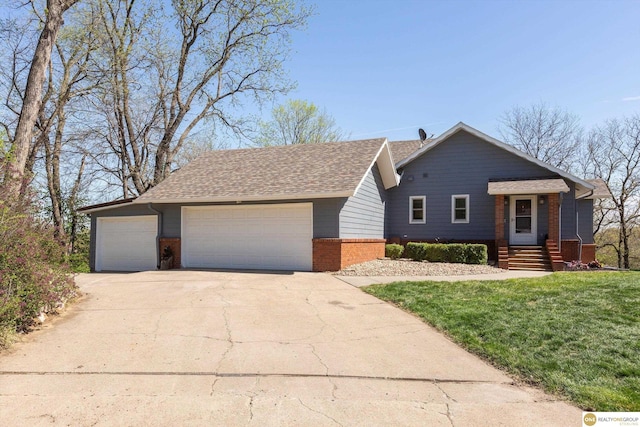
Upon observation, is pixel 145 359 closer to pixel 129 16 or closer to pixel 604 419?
pixel 604 419

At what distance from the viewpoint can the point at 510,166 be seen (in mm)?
17438

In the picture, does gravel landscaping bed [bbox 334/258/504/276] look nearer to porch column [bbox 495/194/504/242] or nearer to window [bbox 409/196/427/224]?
porch column [bbox 495/194/504/242]

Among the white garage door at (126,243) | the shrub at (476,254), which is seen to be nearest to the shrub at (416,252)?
the shrub at (476,254)

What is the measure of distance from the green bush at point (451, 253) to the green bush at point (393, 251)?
686 millimetres

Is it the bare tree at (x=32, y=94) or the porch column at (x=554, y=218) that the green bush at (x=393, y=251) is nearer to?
the porch column at (x=554, y=218)

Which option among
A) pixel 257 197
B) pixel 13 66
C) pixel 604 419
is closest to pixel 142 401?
pixel 604 419

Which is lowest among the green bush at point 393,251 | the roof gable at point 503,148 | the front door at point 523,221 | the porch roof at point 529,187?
the green bush at point 393,251

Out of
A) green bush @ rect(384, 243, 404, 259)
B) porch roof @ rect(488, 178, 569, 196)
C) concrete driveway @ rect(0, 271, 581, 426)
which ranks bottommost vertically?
concrete driveway @ rect(0, 271, 581, 426)

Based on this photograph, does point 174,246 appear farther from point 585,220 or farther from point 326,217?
point 585,220

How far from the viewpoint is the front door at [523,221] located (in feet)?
55.4

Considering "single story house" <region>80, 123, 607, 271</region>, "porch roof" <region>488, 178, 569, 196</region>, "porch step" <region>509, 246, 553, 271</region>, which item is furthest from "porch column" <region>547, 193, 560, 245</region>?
"porch step" <region>509, 246, 553, 271</region>

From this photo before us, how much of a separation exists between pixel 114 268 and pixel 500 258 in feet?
51.1

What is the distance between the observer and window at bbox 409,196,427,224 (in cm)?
1847

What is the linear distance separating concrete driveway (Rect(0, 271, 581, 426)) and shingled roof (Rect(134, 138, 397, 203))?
241 inches
